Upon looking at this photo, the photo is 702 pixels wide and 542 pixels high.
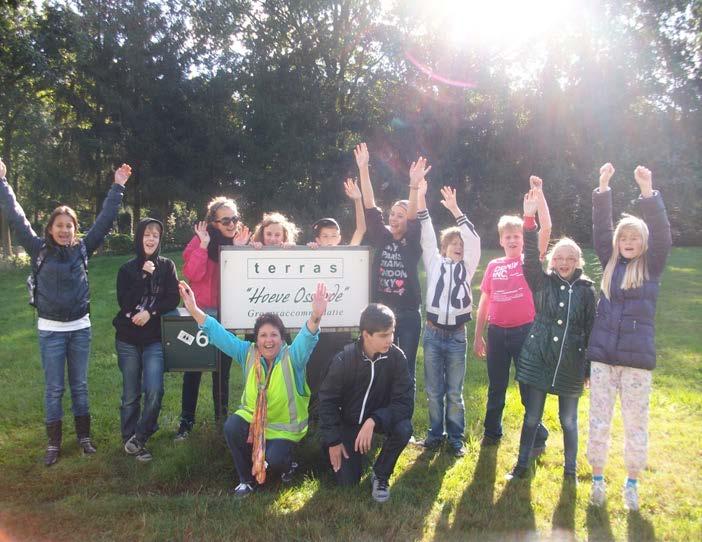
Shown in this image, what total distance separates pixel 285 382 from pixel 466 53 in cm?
2307

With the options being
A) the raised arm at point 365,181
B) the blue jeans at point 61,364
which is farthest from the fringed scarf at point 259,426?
the raised arm at point 365,181

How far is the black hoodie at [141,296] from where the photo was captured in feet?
15.7

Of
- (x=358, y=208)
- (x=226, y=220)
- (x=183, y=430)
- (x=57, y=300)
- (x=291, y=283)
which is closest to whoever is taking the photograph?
(x=57, y=300)

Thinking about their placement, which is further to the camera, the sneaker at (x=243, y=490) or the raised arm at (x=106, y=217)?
the raised arm at (x=106, y=217)

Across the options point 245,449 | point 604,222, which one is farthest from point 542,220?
point 245,449

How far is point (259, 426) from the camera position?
4223mm

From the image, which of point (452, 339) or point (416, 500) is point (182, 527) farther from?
point (452, 339)

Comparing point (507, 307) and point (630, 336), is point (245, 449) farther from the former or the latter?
point (630, 336)

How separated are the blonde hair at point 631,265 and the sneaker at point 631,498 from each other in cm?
131

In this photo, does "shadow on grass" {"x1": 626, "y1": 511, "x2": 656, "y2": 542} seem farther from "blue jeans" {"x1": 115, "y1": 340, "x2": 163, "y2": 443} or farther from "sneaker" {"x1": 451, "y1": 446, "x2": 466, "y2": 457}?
"blue jeans" {"x1": 115, "y1": 340, "x2": 163, "y2": 443}

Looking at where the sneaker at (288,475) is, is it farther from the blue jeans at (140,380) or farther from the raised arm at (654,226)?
the raised arm at (654,226)

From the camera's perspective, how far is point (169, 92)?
2548cm

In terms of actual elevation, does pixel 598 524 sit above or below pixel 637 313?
below

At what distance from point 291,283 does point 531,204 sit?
6.38 ft
